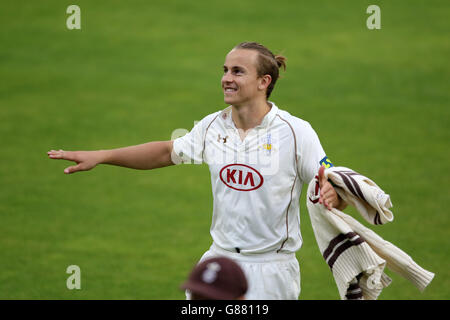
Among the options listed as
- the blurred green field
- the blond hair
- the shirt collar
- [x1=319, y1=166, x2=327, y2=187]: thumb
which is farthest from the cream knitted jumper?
the blurred green field

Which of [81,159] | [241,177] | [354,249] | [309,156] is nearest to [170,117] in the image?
[81,159]

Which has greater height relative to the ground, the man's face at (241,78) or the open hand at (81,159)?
the man's face at (241,78)

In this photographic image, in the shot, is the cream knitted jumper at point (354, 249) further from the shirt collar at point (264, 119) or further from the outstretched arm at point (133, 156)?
the outstretched arm at point (133, 156)

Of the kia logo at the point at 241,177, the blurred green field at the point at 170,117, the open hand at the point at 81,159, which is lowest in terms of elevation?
the blurred green field at the point at 170,117

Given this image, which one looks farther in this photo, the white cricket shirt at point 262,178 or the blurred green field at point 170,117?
the blurred green field at point 170,117

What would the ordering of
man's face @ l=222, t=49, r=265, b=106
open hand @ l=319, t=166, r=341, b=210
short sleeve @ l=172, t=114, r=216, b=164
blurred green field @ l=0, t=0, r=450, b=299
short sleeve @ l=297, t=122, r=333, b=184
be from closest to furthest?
1. open hand @ l=319, t=166, r=341, b=210
2. short sleeve @ l=297, t=122, r=333, b=184
3. man's face @ l=222, t=49, r=265, b=106
4. short sleeve @ l=172, t=114, r=216, b=164
5. blurred green field @ l=0, t=0, r=450, b=299

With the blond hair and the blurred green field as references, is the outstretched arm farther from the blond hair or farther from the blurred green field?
the blurred green field

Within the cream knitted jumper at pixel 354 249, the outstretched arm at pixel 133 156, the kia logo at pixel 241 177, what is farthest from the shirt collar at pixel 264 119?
the cream knitted jumper at pixel 354 249

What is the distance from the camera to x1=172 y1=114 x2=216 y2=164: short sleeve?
5648mm

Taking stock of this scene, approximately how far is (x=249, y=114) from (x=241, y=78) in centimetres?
27

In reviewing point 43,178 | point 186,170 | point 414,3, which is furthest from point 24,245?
point 414,3

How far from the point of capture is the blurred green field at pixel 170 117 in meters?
10.1

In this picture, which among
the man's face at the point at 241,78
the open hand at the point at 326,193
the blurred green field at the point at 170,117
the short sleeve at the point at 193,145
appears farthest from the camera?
the blurred green field at the point at 170,117

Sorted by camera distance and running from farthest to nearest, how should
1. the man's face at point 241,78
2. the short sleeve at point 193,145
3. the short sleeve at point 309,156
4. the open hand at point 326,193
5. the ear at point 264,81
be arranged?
the short sleeve at point 193,145 → the ear at point 264,81 → the man's face at point 241,78 → the short sleeve at point 309,156 → the open hand at point 326,193
